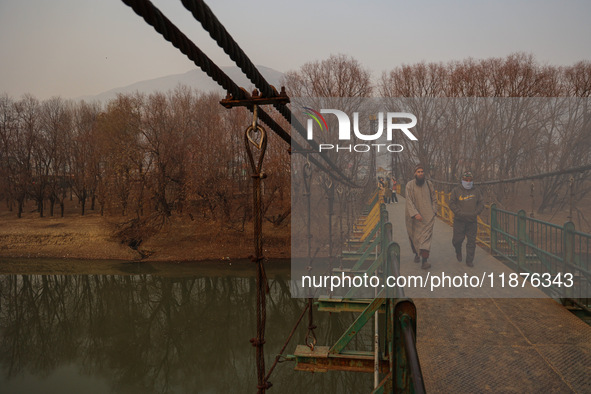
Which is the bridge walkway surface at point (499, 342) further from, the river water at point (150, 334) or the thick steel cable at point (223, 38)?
the river water at point (150, 334)

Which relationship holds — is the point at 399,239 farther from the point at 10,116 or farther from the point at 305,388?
the point at 10,116

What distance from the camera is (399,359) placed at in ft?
5.17

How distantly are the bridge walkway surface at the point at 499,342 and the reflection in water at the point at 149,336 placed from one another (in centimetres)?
434

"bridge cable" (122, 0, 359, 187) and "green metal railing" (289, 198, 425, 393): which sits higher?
"bridge cable" (122, 0, 359, 187)

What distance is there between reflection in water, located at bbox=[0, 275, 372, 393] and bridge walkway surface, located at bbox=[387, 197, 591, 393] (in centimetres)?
434

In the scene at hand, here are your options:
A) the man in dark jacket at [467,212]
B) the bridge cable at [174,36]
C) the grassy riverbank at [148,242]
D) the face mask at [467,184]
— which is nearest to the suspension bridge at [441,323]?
the bridge cable at [174,36]

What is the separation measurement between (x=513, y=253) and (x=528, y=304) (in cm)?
259

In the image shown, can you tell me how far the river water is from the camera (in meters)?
7.74

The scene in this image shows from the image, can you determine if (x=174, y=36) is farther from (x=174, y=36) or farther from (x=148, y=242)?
(x=148, y=242)

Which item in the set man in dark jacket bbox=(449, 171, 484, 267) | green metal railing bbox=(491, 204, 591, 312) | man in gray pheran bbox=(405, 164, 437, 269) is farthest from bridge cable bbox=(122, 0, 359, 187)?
man in dark jacket bbox=(449, 171, 484, 267)

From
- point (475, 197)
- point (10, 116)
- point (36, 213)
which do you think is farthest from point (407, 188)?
point (10, 116)

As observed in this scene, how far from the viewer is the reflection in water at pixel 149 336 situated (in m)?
7.75

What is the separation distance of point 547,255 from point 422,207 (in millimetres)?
1486

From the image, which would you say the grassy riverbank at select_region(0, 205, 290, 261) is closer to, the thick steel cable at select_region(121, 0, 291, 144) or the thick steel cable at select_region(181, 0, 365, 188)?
the thick steel cable at select_region(181, 0, 365, 188)
